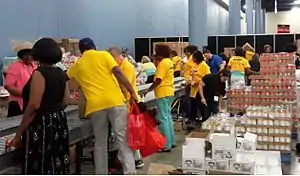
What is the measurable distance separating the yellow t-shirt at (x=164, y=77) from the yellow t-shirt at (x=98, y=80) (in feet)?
5.27

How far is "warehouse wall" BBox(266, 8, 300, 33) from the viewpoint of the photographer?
113 feet

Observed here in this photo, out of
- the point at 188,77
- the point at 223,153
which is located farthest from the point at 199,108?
the point at 223,153

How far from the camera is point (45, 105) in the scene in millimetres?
3291

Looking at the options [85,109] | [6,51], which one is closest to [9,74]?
[85,109]

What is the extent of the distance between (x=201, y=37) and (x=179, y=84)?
4054 millimetres

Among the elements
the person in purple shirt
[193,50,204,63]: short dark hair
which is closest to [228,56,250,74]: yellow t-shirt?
the person in purple shirt

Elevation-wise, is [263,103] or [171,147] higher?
[263,103]

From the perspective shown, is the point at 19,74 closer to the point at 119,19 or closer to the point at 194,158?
the point at 194,158

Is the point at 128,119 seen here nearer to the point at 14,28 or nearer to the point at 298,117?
the point at 298,117

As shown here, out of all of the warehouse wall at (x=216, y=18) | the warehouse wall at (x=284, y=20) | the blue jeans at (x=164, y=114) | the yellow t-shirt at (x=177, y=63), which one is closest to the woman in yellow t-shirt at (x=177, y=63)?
the yellow t-shirt at (x=177, y=63)

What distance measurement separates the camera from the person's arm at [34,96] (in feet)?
10.4

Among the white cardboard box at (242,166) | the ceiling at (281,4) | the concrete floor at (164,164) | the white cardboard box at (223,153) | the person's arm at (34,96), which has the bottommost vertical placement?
the concrete floor at (164,164)

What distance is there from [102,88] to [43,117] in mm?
1017

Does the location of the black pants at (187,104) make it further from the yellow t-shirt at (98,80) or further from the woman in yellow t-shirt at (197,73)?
the yellow t-shirt at (98,80)
